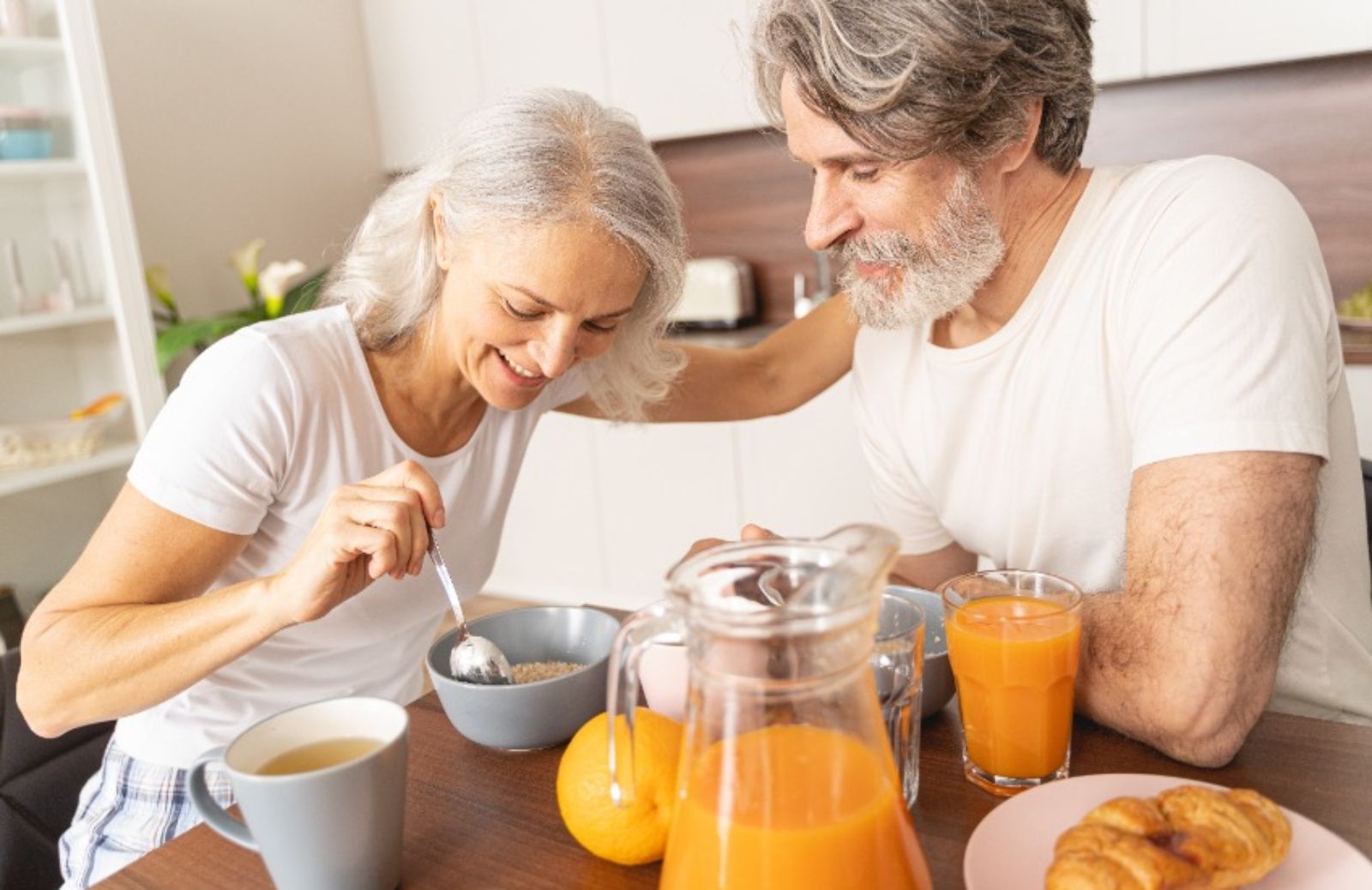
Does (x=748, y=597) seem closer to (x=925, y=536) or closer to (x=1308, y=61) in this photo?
(x=925, y=536)

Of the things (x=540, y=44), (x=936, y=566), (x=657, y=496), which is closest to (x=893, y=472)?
(x=936, y=566)

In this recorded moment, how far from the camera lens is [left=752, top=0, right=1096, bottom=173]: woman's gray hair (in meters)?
1.09

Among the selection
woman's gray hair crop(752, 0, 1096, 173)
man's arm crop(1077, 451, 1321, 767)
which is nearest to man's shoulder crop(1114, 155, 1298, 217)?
woman's gray hair crop(752, 0, 1096, 173)

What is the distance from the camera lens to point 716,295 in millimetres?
3305

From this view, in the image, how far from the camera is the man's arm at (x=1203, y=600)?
2.74 ft

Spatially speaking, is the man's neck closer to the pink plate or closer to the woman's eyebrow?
the woman's eyebrow

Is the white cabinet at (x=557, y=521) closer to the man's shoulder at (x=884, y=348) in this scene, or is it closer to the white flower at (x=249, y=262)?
the white flower at (x=249, y=262)

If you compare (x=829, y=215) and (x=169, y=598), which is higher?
(x=829, y=215)

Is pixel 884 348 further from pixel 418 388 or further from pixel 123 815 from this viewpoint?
pixel 123 815

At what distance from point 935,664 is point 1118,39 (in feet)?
7.30

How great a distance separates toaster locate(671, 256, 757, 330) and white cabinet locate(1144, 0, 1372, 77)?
4.09ft

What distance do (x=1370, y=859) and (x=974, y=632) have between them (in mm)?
270

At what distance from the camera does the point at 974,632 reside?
2.63ft

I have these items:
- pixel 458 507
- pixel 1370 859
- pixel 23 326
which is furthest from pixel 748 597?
pixel 23 326
